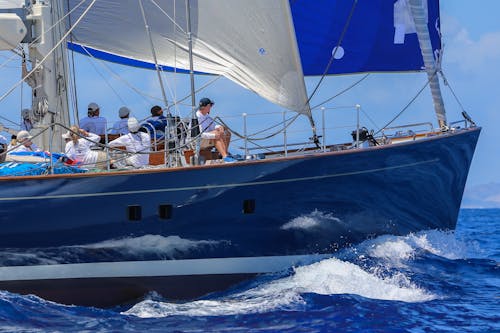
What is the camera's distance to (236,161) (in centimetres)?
1062

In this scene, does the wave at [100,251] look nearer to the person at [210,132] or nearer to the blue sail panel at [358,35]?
the person at [210,132]

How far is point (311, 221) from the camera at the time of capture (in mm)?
10898

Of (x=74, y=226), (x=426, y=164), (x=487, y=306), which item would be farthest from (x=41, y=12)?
(x=487, y=306)

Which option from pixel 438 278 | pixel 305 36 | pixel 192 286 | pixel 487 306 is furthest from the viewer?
pixel 305 36

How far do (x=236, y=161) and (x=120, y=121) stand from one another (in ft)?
8.70

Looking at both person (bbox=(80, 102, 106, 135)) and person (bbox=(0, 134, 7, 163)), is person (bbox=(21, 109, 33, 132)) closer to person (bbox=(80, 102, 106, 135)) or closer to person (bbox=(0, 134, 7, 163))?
person (bbox=(80, 102, 106, 135))

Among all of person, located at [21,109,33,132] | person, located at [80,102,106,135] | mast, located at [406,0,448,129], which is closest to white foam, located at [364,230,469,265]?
mast, located at [406,0,448,129]

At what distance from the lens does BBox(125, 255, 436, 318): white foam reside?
9742 mm

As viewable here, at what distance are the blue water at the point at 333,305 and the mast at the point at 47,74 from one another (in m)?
3.07

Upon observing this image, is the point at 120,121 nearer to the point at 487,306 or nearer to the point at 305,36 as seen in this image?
the point at 305,36

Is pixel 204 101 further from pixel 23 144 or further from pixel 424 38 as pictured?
pixel 424 38

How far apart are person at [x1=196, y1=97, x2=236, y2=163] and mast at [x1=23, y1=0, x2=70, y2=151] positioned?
201 centimetres

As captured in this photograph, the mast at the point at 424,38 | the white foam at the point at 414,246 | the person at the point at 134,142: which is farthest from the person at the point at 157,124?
the mast at the point at 424,38

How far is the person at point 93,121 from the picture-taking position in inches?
514
